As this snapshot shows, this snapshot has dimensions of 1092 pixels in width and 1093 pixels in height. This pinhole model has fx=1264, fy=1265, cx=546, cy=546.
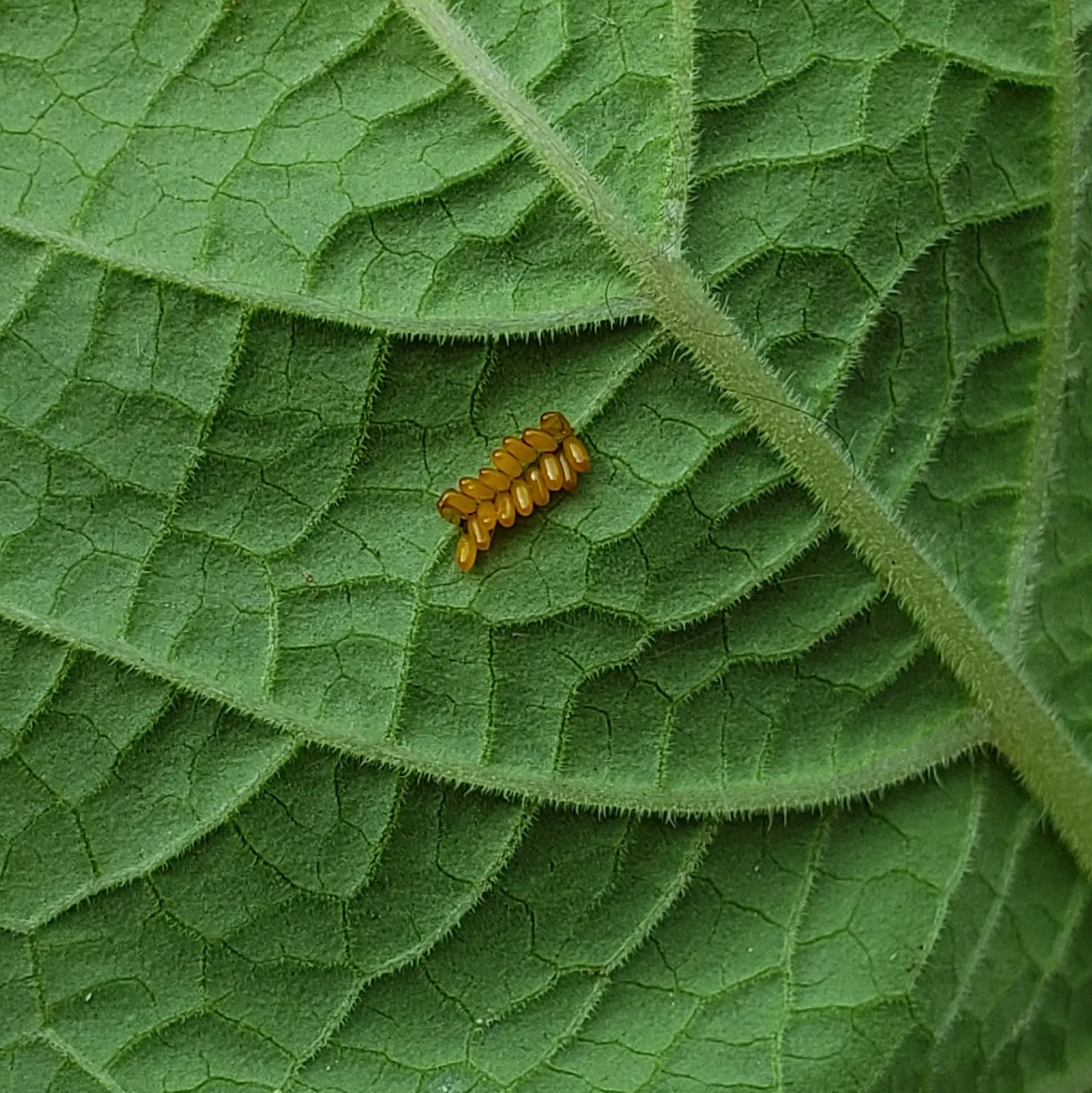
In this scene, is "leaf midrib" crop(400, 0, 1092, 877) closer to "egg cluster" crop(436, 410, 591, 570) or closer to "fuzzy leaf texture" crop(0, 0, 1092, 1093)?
"fuzzy leaf texture" crop(0, 0, 1092, 1093)

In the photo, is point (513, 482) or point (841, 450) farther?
point (841, 450)

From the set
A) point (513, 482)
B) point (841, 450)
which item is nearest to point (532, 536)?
point (513, 482)

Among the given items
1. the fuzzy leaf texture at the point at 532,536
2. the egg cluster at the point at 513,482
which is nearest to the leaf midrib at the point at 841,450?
the fuzzy leaf texture at the point at 532,536

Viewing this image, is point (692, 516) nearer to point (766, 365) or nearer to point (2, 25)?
point (766, 365)

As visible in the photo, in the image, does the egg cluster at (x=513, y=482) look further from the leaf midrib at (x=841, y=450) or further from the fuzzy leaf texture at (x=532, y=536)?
the leaf midrib at (x=841, y=450)

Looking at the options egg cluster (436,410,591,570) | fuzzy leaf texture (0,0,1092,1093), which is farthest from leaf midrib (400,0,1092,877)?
egg cluster (436,410,591,570)

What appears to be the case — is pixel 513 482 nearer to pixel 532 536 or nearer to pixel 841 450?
pixel 532 536
